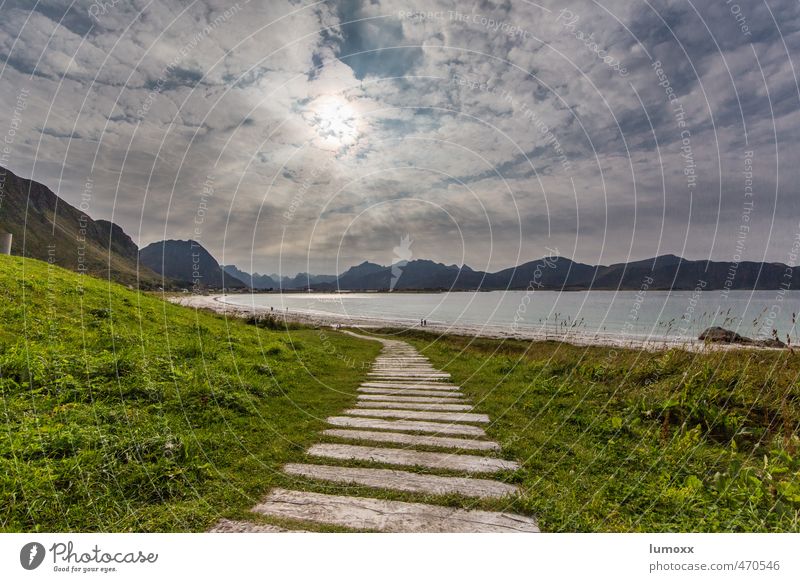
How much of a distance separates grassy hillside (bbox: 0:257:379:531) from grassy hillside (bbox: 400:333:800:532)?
10.5 ft

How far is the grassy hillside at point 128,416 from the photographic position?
3498 mm

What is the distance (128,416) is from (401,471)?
148 inches

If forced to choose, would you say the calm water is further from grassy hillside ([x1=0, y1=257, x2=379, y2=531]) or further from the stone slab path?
grassy hillside ([x1=0, y1=257, x2=379, y2=531])

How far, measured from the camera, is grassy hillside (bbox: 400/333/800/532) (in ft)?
12.1

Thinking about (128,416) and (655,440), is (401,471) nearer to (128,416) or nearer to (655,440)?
Answer: (128,416)

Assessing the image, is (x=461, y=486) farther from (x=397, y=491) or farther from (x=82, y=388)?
(x=82, y=388)
